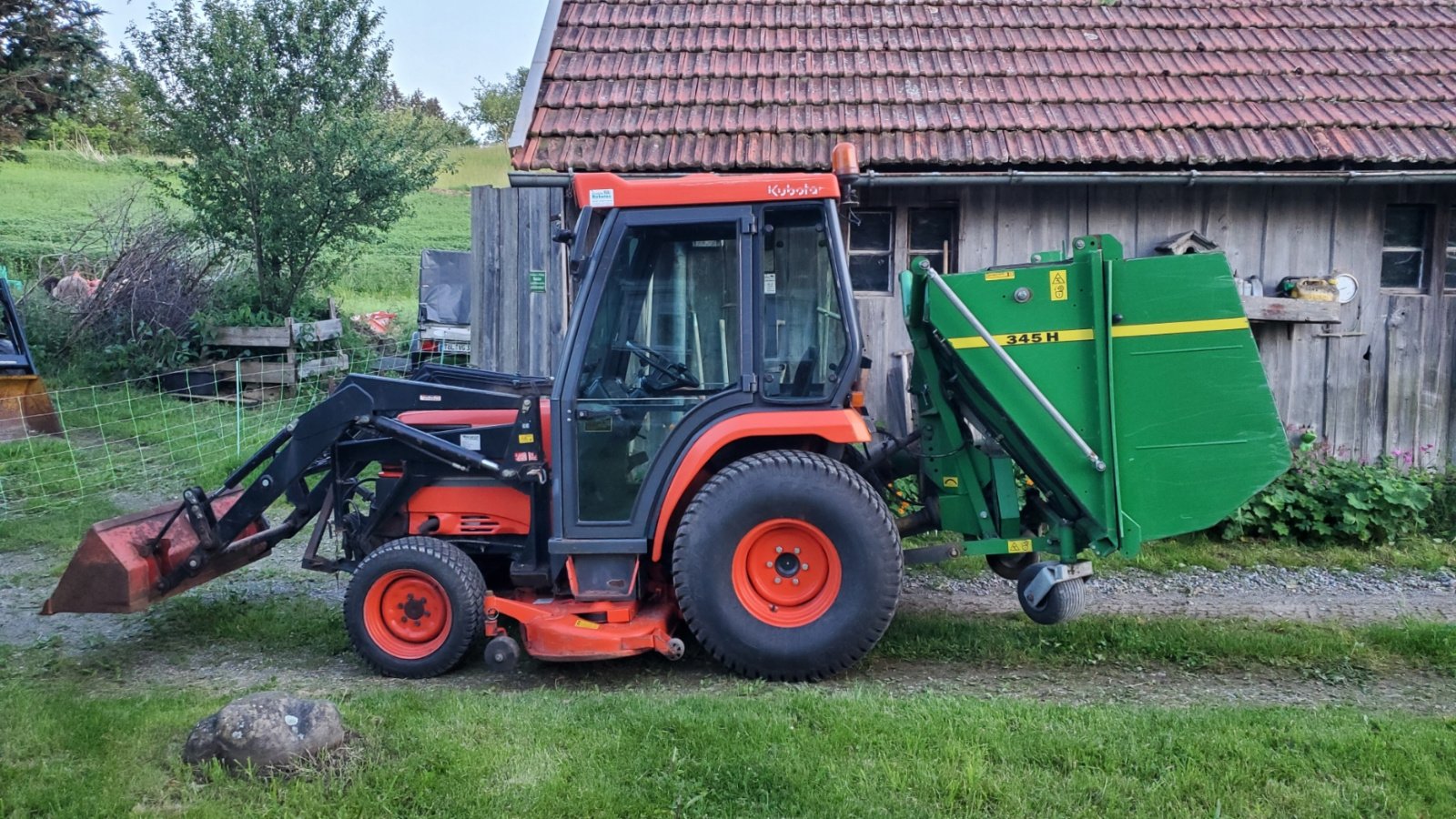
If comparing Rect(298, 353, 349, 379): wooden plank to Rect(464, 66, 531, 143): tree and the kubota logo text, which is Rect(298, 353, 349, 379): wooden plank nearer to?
the kubota logo text

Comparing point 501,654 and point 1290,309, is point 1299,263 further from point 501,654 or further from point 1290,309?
point 501,654

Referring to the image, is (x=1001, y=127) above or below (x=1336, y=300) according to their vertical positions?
above

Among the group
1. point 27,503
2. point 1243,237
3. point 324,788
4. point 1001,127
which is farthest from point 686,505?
point 27,503

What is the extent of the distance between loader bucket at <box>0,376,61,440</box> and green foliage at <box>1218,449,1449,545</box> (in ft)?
33.3

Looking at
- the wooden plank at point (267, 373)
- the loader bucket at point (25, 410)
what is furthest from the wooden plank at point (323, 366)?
the loader bucket at point (25, 410)

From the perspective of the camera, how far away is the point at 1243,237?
857 centimetres

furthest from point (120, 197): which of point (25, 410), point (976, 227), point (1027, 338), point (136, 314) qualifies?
point (1027, 338)

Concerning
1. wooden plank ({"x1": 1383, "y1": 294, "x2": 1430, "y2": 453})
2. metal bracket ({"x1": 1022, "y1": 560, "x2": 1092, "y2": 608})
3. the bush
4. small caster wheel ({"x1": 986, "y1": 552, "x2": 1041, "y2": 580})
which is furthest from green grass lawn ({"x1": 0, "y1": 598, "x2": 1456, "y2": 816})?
the bush

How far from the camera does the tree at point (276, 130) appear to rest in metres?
13.3

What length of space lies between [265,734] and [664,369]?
2.21 m

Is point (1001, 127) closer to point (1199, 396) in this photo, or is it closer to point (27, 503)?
point (1199, 396)

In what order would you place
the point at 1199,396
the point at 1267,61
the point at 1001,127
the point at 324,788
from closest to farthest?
the point at 324,788, the point at 1199,396, the point at 1001,127, the point at 1267,61

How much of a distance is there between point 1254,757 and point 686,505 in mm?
2529

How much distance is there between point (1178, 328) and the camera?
15.7ft
